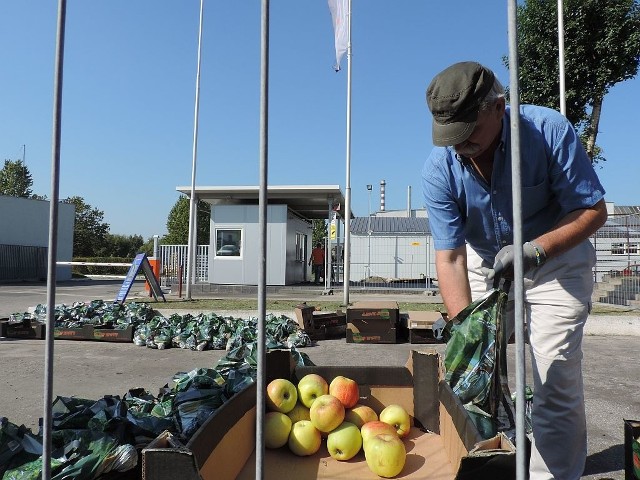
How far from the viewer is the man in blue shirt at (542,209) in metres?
1.92

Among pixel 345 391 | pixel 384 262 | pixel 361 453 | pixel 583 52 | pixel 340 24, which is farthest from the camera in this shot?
pixel 384 262

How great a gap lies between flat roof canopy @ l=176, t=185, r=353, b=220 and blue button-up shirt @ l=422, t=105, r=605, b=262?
13991mm

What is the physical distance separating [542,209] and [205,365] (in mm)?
5055

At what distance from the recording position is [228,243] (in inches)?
726

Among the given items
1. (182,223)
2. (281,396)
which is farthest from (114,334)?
(182,223)

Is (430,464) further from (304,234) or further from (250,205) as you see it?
(304,234)

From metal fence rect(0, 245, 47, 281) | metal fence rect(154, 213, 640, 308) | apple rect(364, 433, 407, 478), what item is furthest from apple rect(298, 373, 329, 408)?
metal fence rect(0, 245, 47, 281)

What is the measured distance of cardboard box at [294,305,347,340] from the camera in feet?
26.8

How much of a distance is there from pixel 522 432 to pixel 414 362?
5.05 ft

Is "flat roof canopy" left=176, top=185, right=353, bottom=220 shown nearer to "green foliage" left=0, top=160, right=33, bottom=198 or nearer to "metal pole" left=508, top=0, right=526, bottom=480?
"metal pole" left=508, top=0, right=526, bottom=480

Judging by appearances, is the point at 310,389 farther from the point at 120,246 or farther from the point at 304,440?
the point at 120,246

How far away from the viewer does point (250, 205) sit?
18.3 metres

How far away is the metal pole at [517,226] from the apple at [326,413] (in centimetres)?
149

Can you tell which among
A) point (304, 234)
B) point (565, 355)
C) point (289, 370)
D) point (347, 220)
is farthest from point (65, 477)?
point (304, 234)
